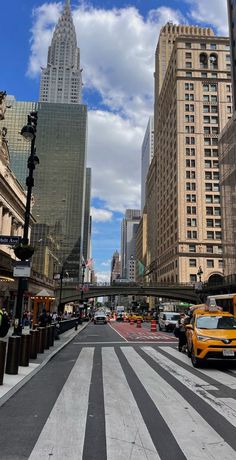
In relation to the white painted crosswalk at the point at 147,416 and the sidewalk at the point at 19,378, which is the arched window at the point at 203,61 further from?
the white painted crosswalk at the point at 147,416

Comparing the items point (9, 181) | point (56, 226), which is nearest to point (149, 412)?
point (9, 181)

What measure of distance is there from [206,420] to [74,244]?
145m

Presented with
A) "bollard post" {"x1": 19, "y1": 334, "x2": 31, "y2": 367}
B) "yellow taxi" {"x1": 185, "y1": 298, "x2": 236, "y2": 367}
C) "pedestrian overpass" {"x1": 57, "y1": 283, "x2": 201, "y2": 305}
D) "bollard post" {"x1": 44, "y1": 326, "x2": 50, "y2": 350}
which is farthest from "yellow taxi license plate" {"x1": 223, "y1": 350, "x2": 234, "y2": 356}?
"pedestrian overpass" {"x1": 57, "y1": 283, "x2": 201, "y2": 305}

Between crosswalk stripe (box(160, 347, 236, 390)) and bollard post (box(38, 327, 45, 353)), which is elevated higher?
bollard post (box(38, 327, 45, 353))

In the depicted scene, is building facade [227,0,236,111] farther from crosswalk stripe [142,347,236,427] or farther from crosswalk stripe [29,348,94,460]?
crosswalk stripe [29,348,94,460]

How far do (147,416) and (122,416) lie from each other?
0.41 meters

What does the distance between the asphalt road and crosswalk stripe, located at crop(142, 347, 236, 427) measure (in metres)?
0.02

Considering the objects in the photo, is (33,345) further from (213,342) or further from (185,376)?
(213,342)

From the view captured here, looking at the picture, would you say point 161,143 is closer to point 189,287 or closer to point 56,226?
point 56,226

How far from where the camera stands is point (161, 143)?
125 meters

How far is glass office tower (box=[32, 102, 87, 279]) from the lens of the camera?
141 m

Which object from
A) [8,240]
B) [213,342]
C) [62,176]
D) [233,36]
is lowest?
[213,342]

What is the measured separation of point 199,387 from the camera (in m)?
8.76

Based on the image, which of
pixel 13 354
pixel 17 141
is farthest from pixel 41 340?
pixel 17 141
